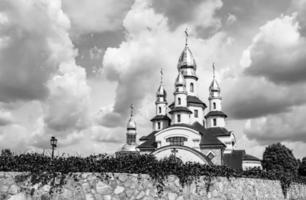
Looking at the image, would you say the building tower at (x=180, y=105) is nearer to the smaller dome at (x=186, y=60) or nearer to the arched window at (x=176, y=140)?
the arched window at (x=176, y=140)

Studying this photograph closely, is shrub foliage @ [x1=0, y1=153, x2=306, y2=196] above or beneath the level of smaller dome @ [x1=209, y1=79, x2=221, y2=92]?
beneath

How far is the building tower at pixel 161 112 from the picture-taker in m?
62.1

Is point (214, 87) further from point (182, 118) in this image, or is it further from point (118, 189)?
point (118, 189)

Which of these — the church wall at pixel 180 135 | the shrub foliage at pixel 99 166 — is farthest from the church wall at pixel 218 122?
the shrub foliage at pixel 99 166

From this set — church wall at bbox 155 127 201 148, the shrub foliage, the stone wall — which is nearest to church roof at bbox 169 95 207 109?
church wall at bbox 155 127 201 148

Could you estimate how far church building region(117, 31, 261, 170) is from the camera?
160 feet

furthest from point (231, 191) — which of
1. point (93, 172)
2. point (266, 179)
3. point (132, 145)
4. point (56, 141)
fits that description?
point (132, 145)

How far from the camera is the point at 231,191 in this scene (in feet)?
46.1

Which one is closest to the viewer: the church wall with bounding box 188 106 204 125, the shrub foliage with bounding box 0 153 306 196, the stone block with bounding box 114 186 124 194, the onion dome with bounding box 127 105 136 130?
the shrub foliage with bounding box 0 153 306 196

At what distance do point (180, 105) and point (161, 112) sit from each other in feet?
31.2

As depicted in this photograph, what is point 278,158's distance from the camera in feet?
222

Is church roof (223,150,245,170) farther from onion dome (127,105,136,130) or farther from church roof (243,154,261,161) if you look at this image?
onion dome (127,105,136,130)

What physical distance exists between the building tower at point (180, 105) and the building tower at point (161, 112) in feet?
26.0

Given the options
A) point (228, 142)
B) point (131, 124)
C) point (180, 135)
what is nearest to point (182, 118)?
point (180, 135)
